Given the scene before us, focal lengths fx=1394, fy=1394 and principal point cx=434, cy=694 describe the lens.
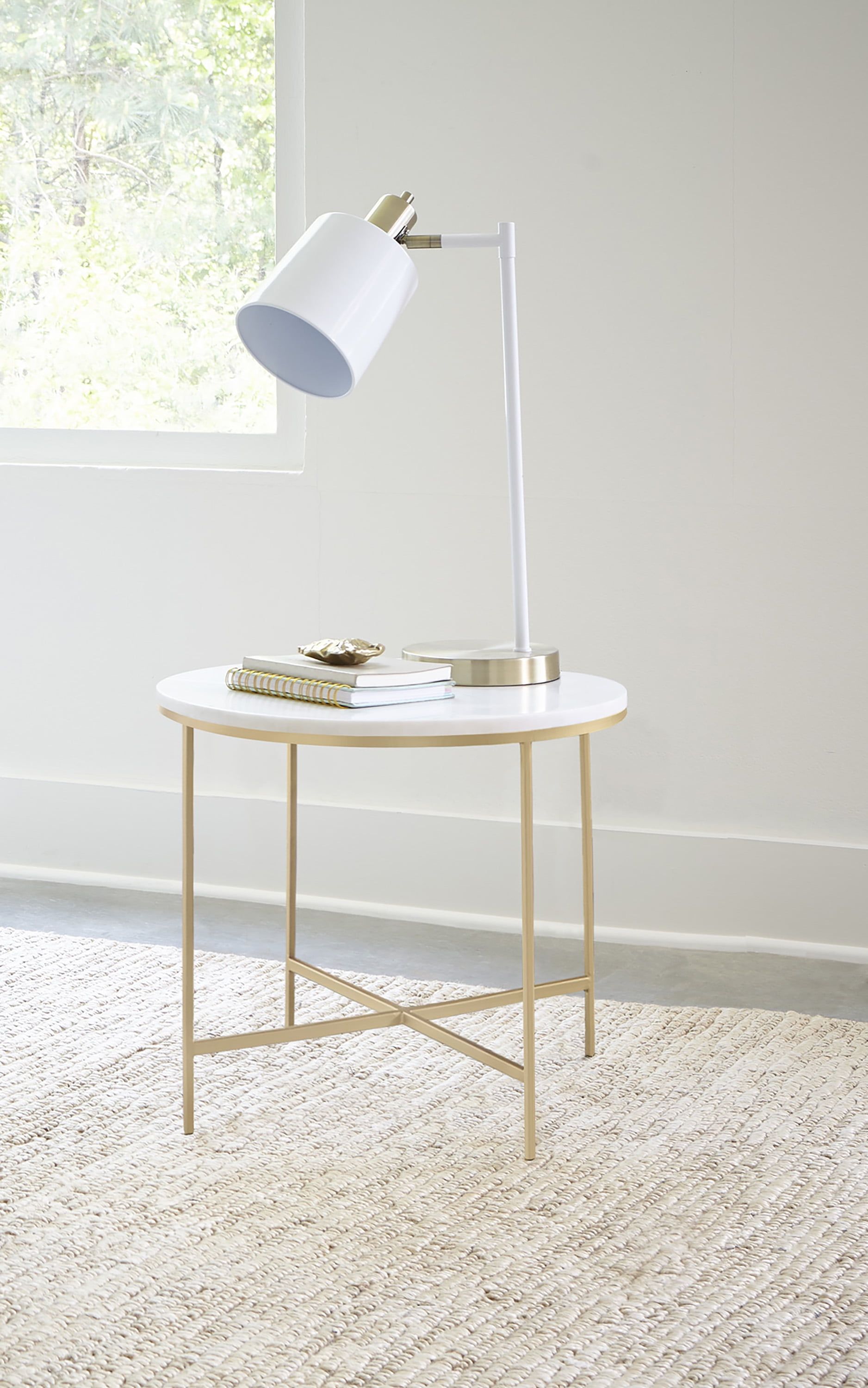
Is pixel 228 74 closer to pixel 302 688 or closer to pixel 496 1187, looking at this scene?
pixel 302 688

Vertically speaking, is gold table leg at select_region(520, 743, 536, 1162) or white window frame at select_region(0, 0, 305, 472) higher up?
white window frame at select_region(0, 0, 305, 472)

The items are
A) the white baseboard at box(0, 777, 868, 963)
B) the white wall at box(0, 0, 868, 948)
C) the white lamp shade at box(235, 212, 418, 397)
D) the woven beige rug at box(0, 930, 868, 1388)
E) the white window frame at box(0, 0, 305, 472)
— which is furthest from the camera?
the white window frame at box(0, 0, 305, 472)

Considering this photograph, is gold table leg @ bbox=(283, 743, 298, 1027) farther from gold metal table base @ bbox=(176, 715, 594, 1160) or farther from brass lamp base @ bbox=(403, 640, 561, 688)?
brass lamp base @ bbox=(403, 640, 561, 688)

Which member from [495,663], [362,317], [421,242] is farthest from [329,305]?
[495,663]

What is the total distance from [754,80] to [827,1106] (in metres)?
1.78

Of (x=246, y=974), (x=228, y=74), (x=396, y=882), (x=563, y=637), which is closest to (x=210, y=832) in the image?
(x=396, y=882)

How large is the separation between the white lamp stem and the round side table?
0.12 meters

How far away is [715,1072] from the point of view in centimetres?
205

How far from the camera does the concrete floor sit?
2.44 meters

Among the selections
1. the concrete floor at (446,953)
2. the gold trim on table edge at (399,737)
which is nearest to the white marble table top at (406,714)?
the gold trim on table edge at (399,737)

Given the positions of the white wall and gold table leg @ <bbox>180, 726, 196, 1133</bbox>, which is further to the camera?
the white wall

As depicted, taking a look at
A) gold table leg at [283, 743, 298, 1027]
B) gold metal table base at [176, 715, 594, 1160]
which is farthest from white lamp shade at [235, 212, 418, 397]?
gold table leg at [283, 743, 298, 1027]

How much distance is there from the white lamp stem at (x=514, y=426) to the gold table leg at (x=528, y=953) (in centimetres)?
27

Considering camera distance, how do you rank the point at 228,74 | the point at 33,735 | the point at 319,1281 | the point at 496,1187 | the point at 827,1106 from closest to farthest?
the point at 319,1281, the point at 496,1187, the point at 827,1106, the point at 228,74, the point at 33,735
